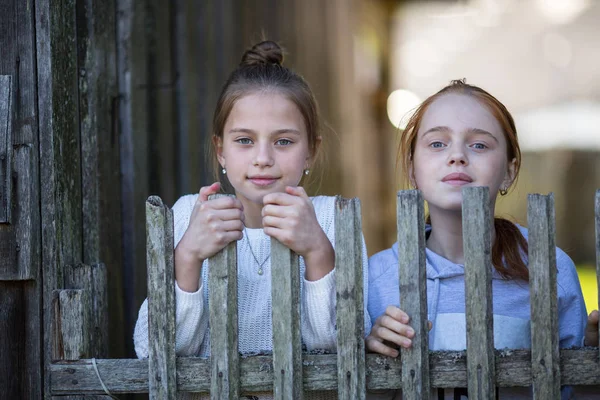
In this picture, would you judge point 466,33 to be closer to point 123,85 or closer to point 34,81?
point 123,85

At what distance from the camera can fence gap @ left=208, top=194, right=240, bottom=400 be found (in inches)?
84.2

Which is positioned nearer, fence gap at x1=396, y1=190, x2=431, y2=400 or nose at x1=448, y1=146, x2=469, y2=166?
fence gap at x1=396, y1=190, x2=431, y2=400

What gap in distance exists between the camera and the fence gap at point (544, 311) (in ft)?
6.96

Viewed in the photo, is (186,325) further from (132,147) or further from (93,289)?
(132,147)

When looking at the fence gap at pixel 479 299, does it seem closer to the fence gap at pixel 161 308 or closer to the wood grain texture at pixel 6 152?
the fence gap at pixel 161 308

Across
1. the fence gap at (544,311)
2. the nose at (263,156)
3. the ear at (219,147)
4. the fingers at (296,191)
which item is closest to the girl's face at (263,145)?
the nose at (263,156)

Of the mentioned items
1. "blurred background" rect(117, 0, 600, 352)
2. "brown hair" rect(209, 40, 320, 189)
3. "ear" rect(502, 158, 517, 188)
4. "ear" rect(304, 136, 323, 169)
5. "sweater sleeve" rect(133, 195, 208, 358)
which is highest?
"blurred background" rect(117, 0, 600, 352)

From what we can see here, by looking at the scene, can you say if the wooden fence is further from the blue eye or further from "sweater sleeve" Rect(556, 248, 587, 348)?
the blue eye

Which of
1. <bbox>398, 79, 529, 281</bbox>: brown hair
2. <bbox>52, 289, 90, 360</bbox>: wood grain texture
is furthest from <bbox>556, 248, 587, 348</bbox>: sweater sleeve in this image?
<bbox>52, 289, 90, 360</bbox>: wood grain texture

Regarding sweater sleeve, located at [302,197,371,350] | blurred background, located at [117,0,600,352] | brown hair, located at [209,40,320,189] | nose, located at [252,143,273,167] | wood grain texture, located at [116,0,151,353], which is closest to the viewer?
sweater sleeve, located at [302,197,371,350]

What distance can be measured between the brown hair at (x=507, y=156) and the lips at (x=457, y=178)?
0.28 m

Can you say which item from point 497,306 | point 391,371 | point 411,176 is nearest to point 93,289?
point 391,371

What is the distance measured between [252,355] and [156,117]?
2.13 meters

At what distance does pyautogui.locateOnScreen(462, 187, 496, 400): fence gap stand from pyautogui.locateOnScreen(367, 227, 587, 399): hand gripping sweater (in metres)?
0.39
